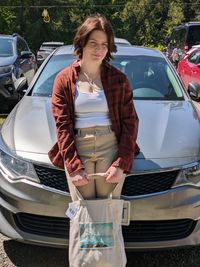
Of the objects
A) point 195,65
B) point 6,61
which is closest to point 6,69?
point 6,61

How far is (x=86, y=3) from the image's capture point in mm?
57062

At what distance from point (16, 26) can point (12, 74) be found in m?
43.0

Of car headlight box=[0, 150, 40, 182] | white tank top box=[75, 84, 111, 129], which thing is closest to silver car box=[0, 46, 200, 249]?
car headlight box=[0, 150, 40, 182]

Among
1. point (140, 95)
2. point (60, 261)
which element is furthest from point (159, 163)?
point (140, 95)

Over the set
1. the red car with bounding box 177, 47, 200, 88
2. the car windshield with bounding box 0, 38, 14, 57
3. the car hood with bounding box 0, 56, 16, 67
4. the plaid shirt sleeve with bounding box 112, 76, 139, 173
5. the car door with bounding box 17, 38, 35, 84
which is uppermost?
Result: the plaid shirt sleeve with bounding box 112, 76, 139, 173

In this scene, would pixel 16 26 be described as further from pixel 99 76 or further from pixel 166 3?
pixel 99 76

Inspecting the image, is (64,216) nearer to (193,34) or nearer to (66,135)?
(66,135)

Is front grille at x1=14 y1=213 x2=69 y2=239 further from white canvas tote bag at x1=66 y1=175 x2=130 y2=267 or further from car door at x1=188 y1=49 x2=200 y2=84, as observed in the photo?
car door at x1=188 y1=49 x2=200 y2=84

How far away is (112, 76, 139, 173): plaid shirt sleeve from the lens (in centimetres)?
267

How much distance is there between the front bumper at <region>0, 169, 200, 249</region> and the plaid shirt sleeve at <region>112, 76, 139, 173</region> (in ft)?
1.43

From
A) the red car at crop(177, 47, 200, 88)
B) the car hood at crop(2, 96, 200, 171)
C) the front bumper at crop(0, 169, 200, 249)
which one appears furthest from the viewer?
the red car at crop(177, 47, 200, 88)

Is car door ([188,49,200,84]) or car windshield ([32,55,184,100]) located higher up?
car windshield ([32,55,184,100])

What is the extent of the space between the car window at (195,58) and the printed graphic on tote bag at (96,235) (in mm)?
9106

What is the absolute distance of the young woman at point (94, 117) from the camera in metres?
2.62
